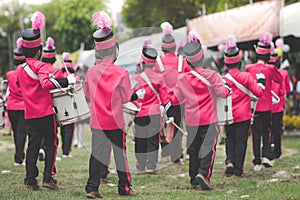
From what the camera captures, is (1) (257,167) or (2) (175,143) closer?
(1) (257,167)

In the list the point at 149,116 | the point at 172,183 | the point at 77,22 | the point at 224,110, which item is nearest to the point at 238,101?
the point at 224,110

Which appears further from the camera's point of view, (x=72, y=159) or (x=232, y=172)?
(x=72, y=159)

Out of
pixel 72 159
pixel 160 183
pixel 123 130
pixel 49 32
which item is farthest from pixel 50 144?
pixel 49 32

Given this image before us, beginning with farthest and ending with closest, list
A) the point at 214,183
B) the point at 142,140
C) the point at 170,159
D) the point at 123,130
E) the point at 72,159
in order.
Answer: the point at 72,159 < the point at 170,159 < the point at 142,140 < the point at 214,183 < the point at 123,130

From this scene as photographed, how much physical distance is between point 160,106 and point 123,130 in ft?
7.00

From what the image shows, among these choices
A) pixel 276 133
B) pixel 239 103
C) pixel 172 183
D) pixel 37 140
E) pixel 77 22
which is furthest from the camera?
pixel 77 22

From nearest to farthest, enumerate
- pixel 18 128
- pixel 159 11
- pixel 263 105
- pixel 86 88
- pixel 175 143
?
1. pixel 86 88
2. pixel 263 105
3. pixel 18 128
4. pixel 175 143
5. pixel 159 11

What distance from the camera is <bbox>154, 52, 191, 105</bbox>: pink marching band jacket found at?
909 centimetres

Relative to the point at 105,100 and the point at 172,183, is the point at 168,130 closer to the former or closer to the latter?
the point at 172,183

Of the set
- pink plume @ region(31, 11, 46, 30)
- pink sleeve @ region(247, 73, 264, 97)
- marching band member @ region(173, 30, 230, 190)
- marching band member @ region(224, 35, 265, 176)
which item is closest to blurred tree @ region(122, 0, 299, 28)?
marching band member @ region(224, 35, 265, 176)

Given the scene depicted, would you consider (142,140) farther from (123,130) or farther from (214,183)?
(123,130)

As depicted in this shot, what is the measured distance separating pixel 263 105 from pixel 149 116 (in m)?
1.79

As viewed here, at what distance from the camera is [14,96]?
9242 millimetres

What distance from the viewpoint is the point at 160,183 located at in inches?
302
